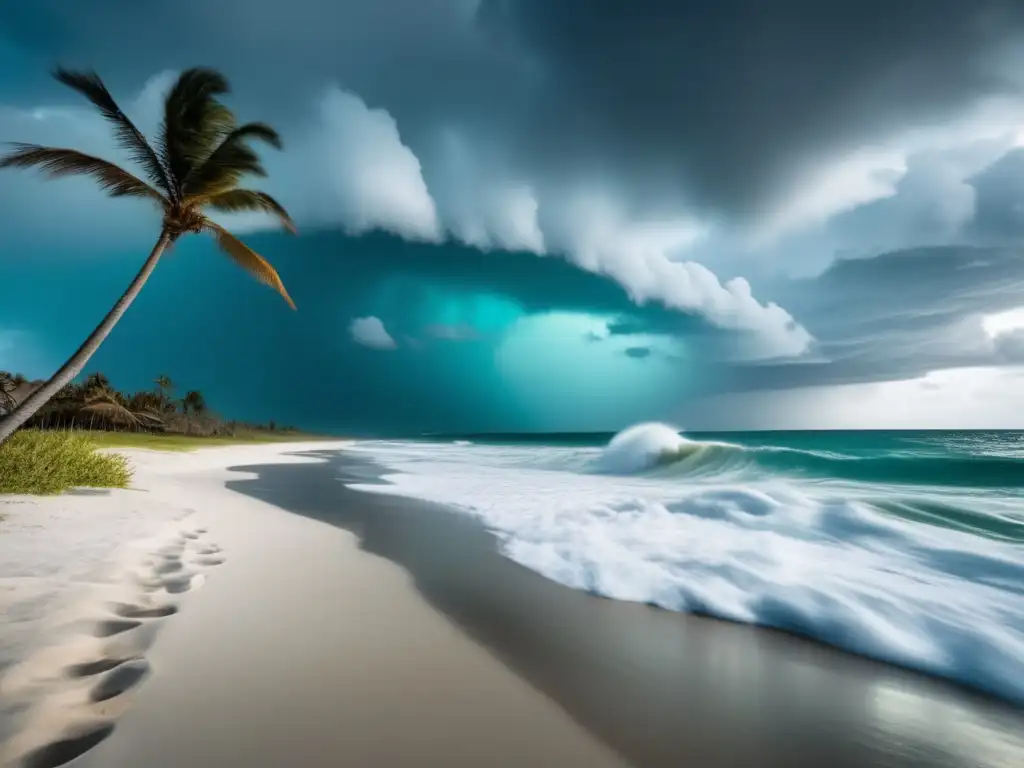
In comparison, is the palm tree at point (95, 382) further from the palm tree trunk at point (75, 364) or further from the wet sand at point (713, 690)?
the wet sand at point (713, 690)

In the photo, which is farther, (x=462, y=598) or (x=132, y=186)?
(x=132, y=186)

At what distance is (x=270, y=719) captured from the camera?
200cm

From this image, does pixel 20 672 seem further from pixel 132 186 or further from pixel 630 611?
pixel 132 186

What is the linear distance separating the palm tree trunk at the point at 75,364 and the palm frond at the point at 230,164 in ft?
4.18

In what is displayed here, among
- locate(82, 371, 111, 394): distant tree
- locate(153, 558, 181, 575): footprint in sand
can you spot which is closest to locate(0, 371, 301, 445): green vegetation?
locate(82, 371, 111, 394): distant tree

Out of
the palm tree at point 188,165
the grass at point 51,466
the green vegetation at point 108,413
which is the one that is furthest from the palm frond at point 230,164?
the green vegetation at point 108,413

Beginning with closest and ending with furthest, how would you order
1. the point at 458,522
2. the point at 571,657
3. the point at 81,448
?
1. the point at 571,657
2. the point at 458,522
3. the point at 81,448

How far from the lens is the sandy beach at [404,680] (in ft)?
6.14

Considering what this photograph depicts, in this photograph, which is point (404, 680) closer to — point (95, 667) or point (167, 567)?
point (95, 667)

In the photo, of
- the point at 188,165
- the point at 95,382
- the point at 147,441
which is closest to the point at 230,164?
the point at 188,165

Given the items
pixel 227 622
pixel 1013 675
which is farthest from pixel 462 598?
pixel 1013 675

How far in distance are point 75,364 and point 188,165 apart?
4908mm

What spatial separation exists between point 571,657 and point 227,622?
90.2 inches

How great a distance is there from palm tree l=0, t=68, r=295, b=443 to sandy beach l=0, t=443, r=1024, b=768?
718 centimetres
